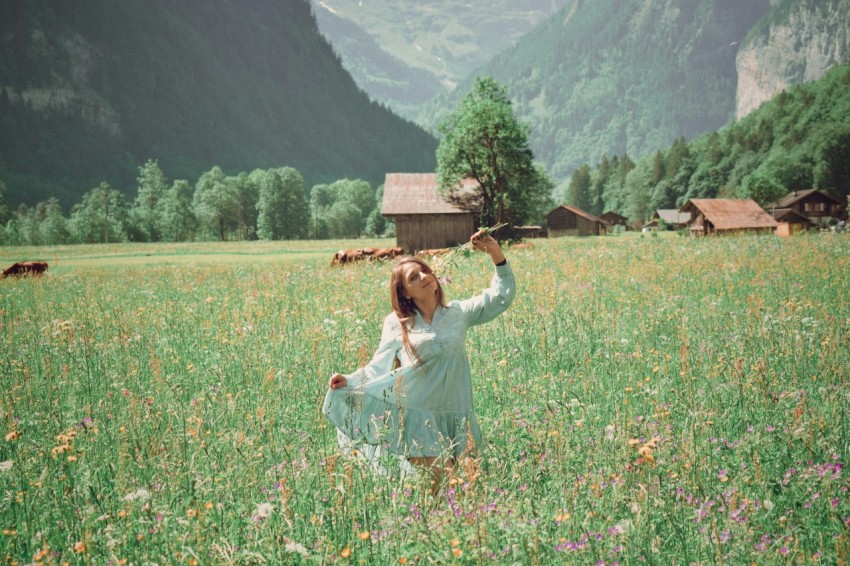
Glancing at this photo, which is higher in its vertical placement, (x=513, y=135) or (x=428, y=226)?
(x=513, y=135)

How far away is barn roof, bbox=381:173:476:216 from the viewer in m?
41.3

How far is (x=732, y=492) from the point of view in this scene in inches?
114

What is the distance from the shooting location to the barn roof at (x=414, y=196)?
4131cm

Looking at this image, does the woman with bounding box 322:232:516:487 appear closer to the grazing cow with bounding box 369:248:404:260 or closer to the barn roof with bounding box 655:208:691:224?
the grazing cow with bounding box 369:248:404:260

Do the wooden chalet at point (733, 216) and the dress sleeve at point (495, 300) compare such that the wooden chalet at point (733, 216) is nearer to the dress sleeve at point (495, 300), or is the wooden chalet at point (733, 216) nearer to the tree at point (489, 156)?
the tree at point (489, 156)

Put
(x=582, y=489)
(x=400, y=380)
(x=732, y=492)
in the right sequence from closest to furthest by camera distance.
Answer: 1. (x=732, y=492)
2. (x=582, y=489)
3. (x=400, y=380)

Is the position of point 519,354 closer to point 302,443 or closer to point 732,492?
point 302,443

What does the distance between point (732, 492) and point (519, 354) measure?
3.46 metres

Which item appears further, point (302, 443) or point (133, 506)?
point (302, 443)

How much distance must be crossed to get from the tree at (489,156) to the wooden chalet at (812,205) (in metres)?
62.0

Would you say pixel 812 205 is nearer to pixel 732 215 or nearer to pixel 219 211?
pixel 732 215

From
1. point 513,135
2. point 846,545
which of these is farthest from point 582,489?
point 513,135

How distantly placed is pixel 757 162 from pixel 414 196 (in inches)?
3658

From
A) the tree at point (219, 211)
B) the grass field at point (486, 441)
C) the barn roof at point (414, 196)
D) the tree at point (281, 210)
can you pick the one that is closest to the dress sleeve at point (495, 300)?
the grass field at point (486, 441)
